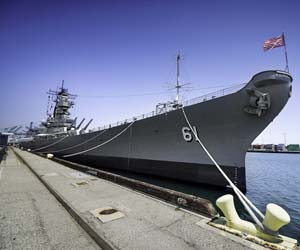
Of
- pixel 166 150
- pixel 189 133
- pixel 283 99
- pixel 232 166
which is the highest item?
pixel 283 99

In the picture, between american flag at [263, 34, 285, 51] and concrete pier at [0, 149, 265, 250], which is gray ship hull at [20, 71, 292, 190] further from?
concrete pier at [0, 149, 265, 250]

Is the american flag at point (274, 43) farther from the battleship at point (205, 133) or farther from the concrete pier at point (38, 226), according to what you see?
the concrete pier at point (38, 226)

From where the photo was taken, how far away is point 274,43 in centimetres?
614

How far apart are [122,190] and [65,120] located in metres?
22.2

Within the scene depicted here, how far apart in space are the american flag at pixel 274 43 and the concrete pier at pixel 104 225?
637 centimetres

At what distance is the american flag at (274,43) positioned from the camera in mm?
6000

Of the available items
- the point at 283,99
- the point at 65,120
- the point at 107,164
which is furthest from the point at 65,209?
the point at 65,120

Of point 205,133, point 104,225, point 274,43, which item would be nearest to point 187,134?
point 205,133

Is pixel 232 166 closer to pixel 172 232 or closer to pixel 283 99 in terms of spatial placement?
pixel 283 99

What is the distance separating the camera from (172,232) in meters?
2.45

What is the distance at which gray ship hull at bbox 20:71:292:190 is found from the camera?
7.04m

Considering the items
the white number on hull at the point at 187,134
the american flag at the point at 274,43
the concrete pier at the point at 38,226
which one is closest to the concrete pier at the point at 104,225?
the concrete pier at the point at 38,226

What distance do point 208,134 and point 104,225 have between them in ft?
22.1

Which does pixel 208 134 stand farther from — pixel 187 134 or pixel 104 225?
pixel 104 225
